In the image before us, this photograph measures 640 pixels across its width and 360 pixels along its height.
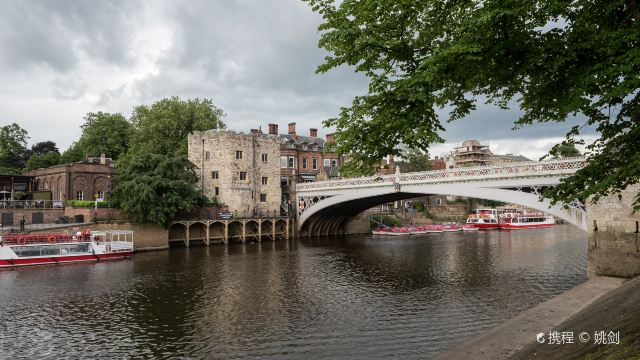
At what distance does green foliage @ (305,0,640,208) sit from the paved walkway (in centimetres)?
501

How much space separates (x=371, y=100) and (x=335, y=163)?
6323 cm

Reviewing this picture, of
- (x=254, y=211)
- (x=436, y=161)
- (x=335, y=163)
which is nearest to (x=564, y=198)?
(x=254, y=211)

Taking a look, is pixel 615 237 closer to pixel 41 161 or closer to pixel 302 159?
pixel 302 159

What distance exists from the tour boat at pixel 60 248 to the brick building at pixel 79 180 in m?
14.2

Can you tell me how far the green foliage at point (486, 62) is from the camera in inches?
311

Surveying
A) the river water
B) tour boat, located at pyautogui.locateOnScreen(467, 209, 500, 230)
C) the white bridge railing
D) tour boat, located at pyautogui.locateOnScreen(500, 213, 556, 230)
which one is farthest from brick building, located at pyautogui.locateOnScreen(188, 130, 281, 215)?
tour boat, located at pyautogui.locateOnScreen(500, 213, 556, 230)

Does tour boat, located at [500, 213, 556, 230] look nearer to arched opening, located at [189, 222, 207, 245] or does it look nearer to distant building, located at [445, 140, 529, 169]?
distant building, located at [445, 140, 529, 169]

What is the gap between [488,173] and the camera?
31.6 meters

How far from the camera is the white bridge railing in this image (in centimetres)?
2673

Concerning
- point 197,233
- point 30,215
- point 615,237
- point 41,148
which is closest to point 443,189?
point 615,237

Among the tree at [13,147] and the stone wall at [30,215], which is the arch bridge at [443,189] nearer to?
the stone wall at [30,215]

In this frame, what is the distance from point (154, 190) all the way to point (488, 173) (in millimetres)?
27479

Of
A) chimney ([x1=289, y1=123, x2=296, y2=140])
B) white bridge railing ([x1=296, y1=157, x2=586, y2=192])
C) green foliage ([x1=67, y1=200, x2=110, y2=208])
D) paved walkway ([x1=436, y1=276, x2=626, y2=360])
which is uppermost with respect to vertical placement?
chimney ([x1=289, y1=123, x2=296, y2=140])

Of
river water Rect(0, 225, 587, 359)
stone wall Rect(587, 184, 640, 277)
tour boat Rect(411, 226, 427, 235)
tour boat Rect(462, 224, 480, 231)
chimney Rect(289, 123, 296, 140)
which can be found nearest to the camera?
river water Rect(0, 225, 587, 359)
